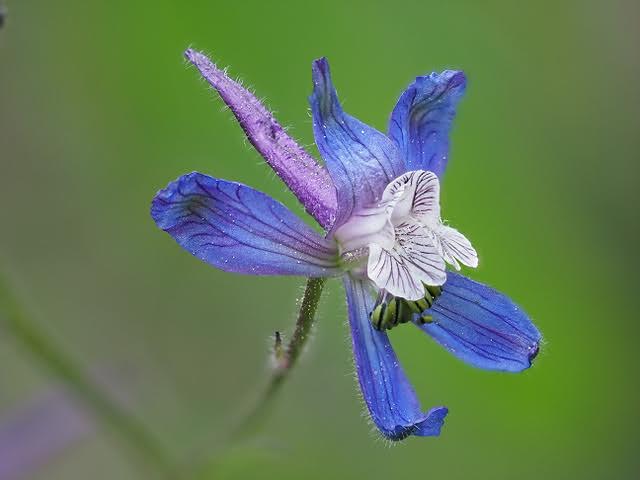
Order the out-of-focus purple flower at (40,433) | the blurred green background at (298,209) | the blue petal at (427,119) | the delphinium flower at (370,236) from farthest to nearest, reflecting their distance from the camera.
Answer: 1. the blurred green background at (298,209)
2. the out-of-focus purple flower at (40,433)
3. the blue petal at (427,119)
4. the delphinium flower at (370,236)

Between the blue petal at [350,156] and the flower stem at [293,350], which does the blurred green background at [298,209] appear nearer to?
the flower stem at [293,350]

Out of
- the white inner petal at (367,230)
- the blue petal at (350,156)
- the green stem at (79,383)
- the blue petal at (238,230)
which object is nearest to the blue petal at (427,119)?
the blue petal at (350,156)

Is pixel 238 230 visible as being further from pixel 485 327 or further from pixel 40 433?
pixel 40 433

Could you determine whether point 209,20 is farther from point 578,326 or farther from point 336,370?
point 578,326

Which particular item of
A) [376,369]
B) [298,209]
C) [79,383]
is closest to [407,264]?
[376,369]

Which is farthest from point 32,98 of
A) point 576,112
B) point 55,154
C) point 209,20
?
point 576,112

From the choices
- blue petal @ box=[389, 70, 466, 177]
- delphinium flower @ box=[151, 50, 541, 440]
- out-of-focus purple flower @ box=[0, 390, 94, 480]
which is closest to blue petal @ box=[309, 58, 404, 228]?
delphinium flower @ box=[151, 50, 541, 440]
